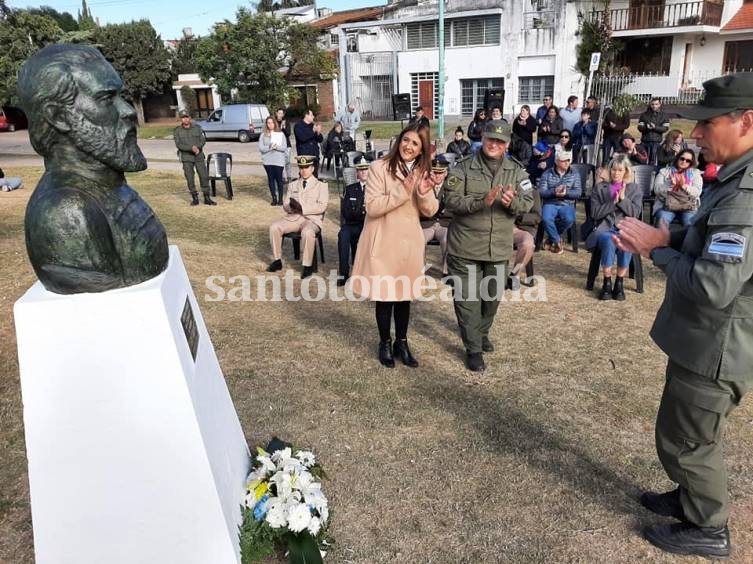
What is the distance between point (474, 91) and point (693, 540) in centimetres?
2465

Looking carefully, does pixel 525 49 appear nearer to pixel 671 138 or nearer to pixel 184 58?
pixel 671 138

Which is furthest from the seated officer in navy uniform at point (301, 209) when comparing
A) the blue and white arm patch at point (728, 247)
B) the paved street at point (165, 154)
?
the paved street at point (165, 154)

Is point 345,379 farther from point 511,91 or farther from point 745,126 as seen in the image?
point 511,91

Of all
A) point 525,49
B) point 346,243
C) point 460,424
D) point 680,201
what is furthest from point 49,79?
point 525,49

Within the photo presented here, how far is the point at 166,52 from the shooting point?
32.5 metres

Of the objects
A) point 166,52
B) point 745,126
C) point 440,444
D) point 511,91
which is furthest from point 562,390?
point 166,52

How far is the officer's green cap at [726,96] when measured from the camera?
5.99 ft

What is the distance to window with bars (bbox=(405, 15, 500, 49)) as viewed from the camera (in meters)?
24.0

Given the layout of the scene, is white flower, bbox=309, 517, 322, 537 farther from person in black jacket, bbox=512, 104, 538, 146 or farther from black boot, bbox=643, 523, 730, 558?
person in black jacket, bbox=512, 104, 538, 146

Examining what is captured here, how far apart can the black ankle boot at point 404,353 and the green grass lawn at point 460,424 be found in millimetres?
79

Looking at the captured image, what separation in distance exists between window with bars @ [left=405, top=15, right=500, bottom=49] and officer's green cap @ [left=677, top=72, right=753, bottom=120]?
79.4 feet

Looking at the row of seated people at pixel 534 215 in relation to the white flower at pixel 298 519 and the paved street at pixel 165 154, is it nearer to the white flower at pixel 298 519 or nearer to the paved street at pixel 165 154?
the white flower at pixel 298 519

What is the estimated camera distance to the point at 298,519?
2.22 m

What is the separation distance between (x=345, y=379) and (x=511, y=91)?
2265 cm
